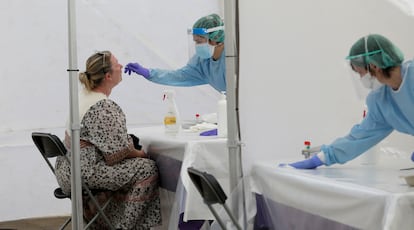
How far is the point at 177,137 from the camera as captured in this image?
2.42 metres

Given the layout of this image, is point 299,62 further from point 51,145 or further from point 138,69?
point 138,69

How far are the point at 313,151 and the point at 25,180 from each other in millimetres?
2315

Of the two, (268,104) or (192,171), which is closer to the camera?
(192,171)

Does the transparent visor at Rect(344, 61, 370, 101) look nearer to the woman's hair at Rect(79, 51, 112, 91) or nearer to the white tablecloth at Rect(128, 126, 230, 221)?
the white tablecloth at Rect(128, 126, 230, 221)

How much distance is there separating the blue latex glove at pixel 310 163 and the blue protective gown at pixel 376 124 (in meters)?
0.02

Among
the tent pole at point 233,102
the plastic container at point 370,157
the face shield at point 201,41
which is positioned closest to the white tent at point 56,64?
the face shield at point 201,41

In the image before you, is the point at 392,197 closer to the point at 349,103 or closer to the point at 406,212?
the point at 406,212

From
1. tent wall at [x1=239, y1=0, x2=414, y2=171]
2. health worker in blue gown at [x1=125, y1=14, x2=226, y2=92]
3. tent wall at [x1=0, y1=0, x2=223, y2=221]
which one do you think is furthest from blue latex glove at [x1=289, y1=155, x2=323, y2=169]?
tent wall at [x1=0, y1=0, x2=223, y2=221]

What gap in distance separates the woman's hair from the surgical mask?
15.5 inches

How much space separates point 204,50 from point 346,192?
4.39 feet

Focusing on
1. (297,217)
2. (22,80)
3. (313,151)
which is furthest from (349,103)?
(22,80)

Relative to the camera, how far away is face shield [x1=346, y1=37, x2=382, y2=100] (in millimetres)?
1478

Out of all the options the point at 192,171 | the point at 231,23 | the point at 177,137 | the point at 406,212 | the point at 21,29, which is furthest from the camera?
the point at 21,29

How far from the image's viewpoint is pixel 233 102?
1.70m
